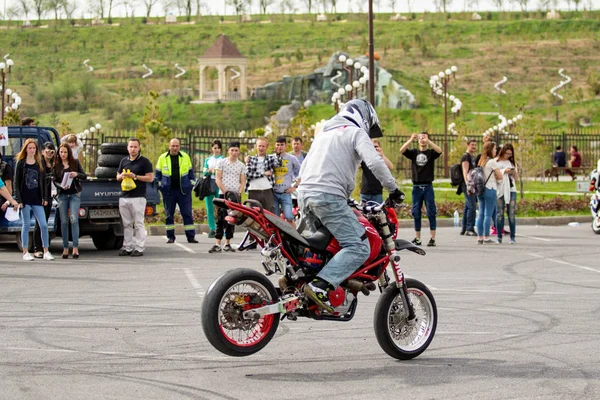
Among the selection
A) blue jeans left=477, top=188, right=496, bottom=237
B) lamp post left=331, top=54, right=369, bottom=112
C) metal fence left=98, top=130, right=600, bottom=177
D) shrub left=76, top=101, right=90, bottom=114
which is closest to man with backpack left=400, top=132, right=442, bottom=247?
blue jeans left=477, top=188, right=496, bottom=237

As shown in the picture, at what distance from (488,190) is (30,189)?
744 centimetres

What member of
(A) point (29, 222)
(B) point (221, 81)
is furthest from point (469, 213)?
(B) point (221, 81)

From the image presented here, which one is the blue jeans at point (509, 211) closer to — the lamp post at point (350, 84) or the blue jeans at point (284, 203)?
the blue jeans at point (284, 203)

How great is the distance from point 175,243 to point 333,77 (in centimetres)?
5028

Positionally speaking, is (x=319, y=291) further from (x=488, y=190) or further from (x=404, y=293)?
(x=488, y=190)

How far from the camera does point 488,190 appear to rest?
18.3 m

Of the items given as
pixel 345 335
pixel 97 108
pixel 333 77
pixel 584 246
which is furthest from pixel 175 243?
pixel 97 108

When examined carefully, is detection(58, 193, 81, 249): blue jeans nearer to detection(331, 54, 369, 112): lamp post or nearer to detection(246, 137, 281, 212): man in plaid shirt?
detection(246, 137, 281, 212): man in plaid shirt

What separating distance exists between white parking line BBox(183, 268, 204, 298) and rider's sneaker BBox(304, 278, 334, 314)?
4.16m

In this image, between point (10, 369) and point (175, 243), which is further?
point (175, 243)

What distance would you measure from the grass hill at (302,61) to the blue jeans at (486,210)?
31.4 metres

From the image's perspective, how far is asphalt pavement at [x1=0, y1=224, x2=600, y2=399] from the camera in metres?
7.23

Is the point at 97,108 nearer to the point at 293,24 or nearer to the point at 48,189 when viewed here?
the point at 293,24

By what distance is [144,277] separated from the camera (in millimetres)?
13953
